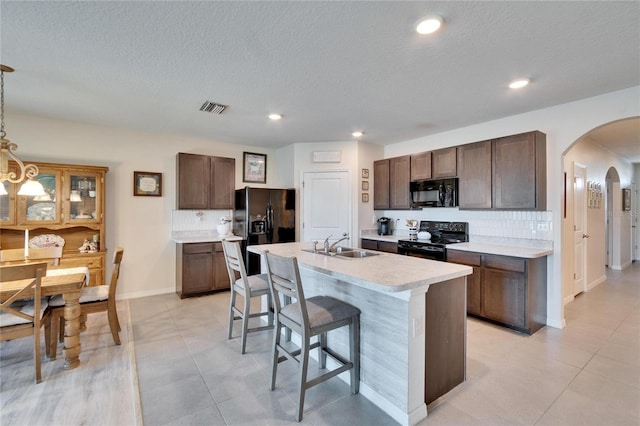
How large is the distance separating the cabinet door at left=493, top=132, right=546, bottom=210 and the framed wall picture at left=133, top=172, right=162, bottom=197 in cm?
476

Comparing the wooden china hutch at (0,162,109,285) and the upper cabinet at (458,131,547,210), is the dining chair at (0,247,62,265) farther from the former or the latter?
the upper cabinet at (458,131,547,210)

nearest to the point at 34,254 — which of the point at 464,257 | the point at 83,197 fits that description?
→ the point at 83,197

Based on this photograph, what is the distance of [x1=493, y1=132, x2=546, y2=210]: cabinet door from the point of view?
328cm

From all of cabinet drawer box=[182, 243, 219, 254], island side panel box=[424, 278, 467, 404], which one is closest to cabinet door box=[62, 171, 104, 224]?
cabinet drawer box=[182, 243, 219, 254]

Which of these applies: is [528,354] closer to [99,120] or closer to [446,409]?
[446,409]

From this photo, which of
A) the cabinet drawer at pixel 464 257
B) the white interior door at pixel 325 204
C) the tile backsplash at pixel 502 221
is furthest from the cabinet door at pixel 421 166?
the cabinet drawer at pixel 464 257

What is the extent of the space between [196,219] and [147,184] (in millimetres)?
899

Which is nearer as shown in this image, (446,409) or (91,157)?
(446,409)

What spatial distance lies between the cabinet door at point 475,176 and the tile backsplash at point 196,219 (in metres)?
3.72

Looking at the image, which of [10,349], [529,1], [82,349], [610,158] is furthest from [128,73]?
[610,158]

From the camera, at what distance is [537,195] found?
3.26 meters

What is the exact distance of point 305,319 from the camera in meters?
1.90

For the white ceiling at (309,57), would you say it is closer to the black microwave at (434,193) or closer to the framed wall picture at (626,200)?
the black microwave at (434,193)

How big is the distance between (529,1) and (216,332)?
373cm
